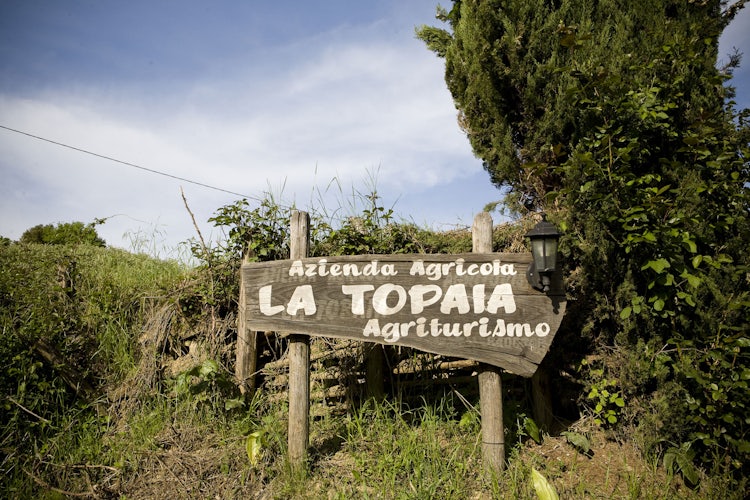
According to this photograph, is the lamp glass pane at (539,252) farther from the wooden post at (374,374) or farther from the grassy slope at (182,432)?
the wooden post at (374,374)

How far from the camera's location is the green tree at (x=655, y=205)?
121 inches

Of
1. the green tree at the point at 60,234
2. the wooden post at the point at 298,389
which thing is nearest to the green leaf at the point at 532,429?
the wooden post at the point at 298,389

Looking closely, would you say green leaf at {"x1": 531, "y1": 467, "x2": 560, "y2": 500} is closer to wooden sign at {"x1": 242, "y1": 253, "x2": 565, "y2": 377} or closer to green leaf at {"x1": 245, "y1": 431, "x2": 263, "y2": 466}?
wooden sign at {"x1": 242, "y1": 253, "x2": 565, "y2": 377}

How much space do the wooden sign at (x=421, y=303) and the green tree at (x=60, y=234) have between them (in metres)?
7.40

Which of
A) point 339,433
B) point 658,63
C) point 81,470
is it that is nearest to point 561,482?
point 339,433

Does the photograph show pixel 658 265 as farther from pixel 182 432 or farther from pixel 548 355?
pixel 182 432

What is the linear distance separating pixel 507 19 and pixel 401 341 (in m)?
3.29

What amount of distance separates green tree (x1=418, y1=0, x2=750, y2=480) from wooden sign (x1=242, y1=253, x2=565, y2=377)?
86 centimetres

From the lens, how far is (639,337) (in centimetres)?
340

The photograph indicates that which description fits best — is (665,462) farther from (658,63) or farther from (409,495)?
(658,63)

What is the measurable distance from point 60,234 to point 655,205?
1216 centimetres

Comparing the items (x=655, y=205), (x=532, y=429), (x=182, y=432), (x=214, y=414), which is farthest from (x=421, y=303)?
(x=182, y=432)

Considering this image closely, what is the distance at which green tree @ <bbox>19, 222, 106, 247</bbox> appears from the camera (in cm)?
959

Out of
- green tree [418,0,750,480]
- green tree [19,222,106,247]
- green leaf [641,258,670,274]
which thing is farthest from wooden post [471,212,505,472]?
green tree [19,222,106,247]
